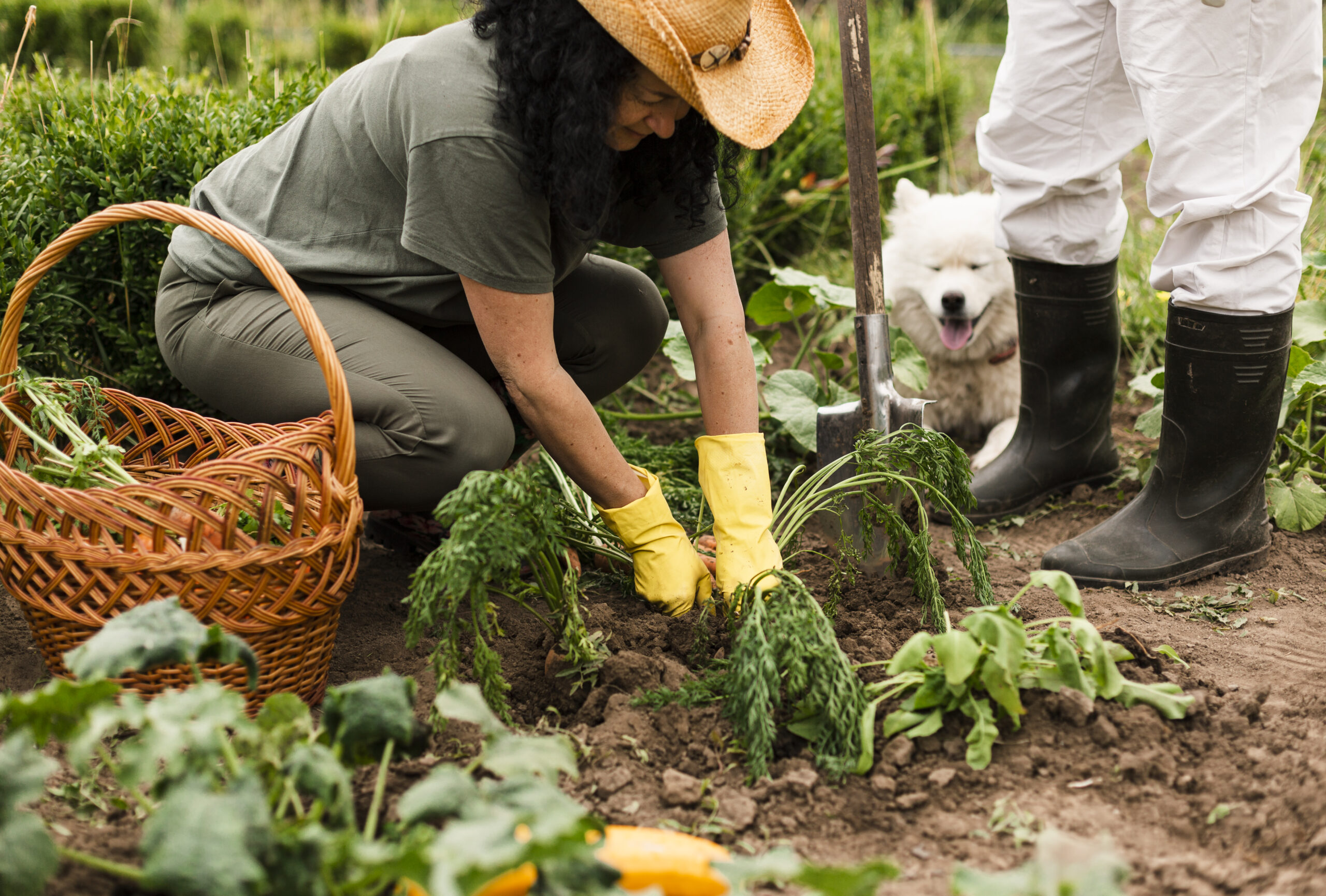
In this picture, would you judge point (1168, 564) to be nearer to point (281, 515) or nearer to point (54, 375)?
point (281, 515)

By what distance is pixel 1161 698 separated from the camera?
64.2 inches

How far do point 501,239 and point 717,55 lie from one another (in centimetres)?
49

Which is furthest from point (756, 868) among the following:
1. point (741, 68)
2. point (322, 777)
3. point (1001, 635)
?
point (741, 68)

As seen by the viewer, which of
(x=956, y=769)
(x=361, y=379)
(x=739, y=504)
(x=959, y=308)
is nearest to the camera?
(x=956, y=769)

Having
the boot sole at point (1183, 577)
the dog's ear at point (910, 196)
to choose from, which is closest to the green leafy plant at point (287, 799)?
the boot sole at point (1183, 577)

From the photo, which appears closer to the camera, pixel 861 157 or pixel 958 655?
pixel 958 655

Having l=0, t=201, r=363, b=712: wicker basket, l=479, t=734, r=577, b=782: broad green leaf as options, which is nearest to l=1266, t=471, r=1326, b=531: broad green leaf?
l=479, t=734, r=577, b=782: broad green leaf

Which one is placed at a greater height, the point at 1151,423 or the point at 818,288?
the point at 818,288

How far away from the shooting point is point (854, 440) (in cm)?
218

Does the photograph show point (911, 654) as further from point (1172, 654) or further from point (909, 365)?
point (909, 365)

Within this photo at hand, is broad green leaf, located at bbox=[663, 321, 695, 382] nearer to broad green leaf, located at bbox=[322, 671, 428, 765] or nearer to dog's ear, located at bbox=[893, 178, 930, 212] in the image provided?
dog's ear, located at bbox=[893, 178, 930, 212]

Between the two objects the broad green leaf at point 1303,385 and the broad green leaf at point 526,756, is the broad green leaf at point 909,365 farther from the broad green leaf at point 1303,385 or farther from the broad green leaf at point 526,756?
the broad green leaf at point 526,756

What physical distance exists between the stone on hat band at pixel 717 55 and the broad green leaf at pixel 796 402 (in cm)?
122

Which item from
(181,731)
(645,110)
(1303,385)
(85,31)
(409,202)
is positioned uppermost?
(85,31)
